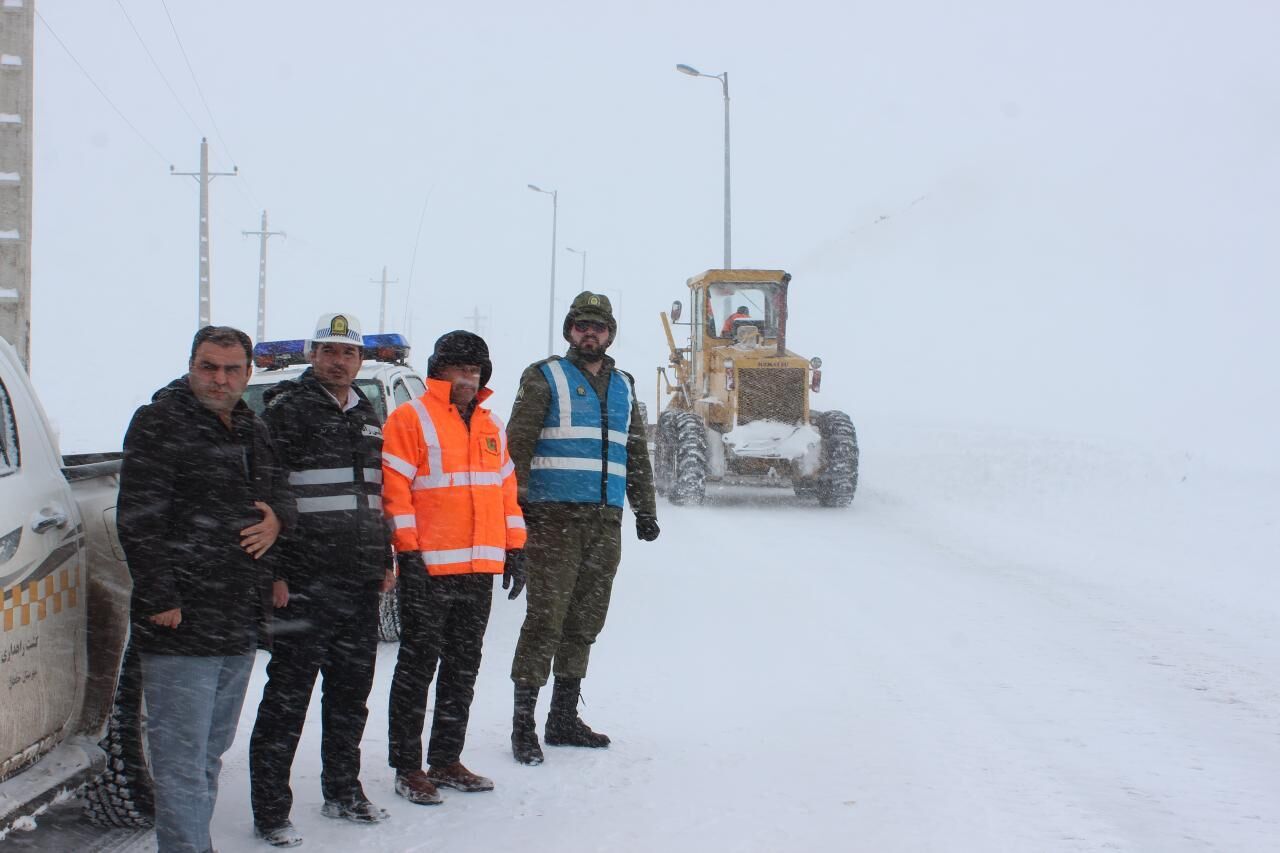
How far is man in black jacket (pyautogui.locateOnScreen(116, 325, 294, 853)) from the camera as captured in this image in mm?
3504

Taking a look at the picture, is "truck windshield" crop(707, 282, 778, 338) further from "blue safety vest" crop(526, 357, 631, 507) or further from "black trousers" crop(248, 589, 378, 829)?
"black trousers" crop(248, 589, 378, 829)

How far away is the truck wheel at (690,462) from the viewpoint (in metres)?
14.9

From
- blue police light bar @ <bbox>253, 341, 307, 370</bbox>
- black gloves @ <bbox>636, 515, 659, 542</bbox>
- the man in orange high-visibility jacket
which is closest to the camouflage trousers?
black gloves @ <bbox>636, 515, 659, 542</bbox>

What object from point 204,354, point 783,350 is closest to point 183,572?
point 204,354

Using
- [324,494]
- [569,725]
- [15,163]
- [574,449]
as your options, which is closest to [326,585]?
[324,494]

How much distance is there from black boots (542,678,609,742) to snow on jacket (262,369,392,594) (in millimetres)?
1311

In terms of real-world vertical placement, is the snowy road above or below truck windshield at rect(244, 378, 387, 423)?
below

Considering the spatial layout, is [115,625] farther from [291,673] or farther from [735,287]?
[735,287]

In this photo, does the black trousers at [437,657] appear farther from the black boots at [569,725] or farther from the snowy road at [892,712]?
the black boots at [569,725]

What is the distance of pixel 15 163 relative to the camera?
9406mm

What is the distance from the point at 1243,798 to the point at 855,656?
100 inches

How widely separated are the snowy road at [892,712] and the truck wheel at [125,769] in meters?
0.30

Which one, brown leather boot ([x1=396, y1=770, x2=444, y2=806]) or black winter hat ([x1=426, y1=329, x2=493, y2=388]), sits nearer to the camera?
brown leather boot ([x1=396, y1=770, x2=444, y2=806])

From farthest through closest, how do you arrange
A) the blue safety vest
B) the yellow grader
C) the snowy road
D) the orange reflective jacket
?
the yellow grader → the blue safety vest → the orange reflective jacket → the snowy road
